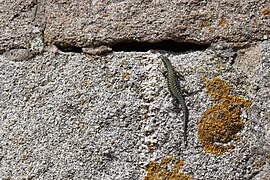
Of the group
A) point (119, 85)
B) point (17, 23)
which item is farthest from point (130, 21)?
point (17, 23)

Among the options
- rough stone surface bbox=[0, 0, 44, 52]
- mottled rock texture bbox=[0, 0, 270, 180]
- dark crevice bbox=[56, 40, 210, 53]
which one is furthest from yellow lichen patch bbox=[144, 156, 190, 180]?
rough stone surface bbox=[0, 0, 44, 52]

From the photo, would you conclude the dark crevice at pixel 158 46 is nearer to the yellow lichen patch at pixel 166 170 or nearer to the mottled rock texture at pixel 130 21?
the mottled rock texture at pixel 130 21

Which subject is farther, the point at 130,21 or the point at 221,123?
the point at 130,21

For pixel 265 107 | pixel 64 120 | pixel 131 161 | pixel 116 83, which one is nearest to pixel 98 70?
pixel 116 83

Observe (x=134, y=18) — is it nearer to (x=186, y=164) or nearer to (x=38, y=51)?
(x=38, y=51)

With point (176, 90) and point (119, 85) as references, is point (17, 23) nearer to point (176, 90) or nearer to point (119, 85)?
point (119, 85)
